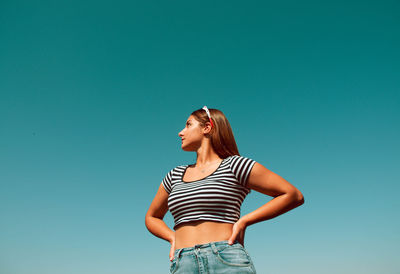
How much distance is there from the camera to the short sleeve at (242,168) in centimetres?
346

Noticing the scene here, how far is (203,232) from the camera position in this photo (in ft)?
10.6

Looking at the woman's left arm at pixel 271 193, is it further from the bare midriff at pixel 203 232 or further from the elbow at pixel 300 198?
the bare midriff at pixel 203 232

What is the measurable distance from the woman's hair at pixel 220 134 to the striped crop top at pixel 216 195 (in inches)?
15.4

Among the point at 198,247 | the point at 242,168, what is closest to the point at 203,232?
the point at 198,247

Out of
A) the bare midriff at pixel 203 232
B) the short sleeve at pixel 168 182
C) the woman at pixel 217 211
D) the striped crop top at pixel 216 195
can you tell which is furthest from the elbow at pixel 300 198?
the short sleeve at pixel 168 182

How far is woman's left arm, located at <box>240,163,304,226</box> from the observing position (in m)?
3.32

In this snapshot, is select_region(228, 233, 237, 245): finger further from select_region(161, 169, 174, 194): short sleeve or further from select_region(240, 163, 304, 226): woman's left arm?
select_region(161, 169, 174, 194): short sleeve

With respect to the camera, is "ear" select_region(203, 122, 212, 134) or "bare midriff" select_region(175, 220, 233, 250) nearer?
"bare midriff" select_region(175, 220, 233, 250)

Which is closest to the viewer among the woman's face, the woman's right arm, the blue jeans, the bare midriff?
the blue jeans

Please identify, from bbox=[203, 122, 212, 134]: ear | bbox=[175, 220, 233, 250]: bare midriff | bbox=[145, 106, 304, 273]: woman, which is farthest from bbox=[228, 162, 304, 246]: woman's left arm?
bbox=[203, 122, 212, 134]: ear

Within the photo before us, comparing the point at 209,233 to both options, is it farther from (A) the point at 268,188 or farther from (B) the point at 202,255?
(A) the point at 268,188

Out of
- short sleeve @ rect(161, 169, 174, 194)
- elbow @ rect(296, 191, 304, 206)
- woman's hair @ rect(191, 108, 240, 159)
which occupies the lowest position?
elbow @ rect(296, 191, 304, 206)

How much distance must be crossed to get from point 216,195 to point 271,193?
0.64 metres

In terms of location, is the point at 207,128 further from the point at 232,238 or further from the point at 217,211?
the point at 232,238
